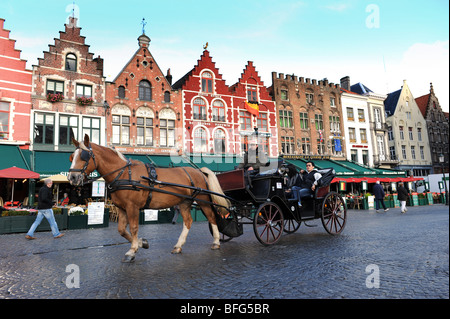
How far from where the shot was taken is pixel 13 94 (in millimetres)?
18141

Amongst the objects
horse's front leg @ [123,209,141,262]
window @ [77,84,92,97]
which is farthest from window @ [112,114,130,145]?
horse's front leg @ [123,209,141,262]

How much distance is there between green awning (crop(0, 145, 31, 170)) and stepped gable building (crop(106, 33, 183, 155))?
5196 mm

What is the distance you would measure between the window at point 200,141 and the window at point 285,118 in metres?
8.28

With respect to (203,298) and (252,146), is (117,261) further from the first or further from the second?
(252,146)

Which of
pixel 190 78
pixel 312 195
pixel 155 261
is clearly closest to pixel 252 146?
pixel 190 78

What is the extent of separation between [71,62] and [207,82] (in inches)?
394

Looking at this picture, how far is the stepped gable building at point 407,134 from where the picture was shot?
115 feet

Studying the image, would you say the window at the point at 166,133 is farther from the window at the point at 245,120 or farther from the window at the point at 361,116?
the window at the point at 361,116

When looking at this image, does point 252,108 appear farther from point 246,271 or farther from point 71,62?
point 246,271

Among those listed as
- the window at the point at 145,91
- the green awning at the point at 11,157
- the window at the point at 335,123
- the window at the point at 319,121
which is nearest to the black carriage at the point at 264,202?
the green awning at the point at 11,157

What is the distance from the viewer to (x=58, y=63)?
19.7 m

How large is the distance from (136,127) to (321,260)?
18862 mm

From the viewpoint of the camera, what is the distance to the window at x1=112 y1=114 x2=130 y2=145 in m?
20.8

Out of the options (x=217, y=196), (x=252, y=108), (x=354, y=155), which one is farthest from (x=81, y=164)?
(x=354, y=155)
